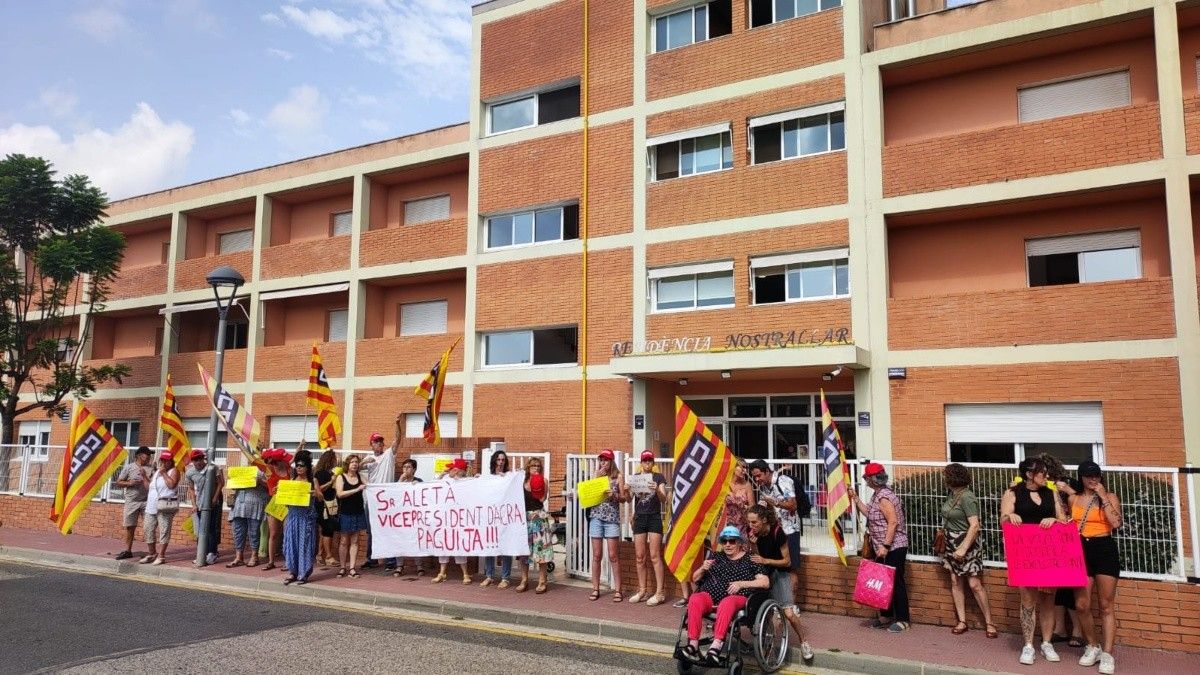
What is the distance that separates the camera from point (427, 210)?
23.7 m

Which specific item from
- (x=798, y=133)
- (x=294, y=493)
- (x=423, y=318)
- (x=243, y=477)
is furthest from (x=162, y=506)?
(x=798, y=133)

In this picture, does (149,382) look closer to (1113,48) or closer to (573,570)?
(573,570)

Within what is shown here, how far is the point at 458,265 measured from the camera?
21.3 meters

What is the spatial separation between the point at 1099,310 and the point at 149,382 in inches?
1056

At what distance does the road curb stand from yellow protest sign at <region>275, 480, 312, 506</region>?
1142 millimetres

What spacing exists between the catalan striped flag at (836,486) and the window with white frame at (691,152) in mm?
9684

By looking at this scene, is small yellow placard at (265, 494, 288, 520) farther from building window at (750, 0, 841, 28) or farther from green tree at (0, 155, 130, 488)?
green tree at (0, 155, 130, 488)

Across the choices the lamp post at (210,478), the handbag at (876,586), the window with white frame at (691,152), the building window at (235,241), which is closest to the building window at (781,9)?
the window with white frame at (691,152)

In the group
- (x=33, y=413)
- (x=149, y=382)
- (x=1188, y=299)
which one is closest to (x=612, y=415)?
(x=1188, y=299)

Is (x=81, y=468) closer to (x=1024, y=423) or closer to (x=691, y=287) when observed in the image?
(x=691, y=287)

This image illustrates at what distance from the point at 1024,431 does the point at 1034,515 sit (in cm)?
762

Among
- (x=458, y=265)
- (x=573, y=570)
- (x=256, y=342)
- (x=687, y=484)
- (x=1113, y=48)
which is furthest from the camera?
(x=256, y=342)

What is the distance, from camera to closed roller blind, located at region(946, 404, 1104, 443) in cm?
1417

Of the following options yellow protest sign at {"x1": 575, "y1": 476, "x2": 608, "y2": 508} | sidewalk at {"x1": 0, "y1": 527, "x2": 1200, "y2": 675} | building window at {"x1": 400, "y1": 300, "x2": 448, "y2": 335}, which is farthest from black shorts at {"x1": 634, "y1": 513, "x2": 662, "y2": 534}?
building window at {"x1": 400, "y1": 300, "x2": 448, "y2": 335}
